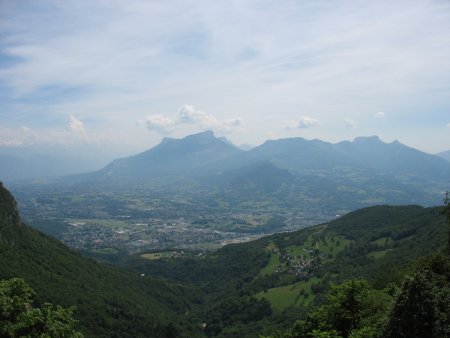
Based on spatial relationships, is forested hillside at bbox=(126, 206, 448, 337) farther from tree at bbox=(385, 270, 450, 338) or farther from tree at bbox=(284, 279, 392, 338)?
tree at bbox=(385, 270, 450, 338)

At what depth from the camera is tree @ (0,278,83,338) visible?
925 inches

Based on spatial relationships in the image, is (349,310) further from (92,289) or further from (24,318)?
(92,289)

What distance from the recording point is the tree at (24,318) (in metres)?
23.5

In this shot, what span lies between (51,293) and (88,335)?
15232mm

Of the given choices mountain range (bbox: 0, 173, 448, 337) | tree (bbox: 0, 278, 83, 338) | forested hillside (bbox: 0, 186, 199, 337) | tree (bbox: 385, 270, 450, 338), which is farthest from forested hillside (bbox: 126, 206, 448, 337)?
tree (bbox: 0, 278, 83, 338)

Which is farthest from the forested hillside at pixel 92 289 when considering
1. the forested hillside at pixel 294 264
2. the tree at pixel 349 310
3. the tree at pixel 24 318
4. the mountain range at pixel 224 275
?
the tree at pixel 24 318

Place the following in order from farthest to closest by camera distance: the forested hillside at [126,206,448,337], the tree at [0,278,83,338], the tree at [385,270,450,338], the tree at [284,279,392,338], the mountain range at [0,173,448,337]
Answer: the forested hillside at [126,206,448,337] → the mountain range at [0,173,448,337] → the tree at [284,279,392,338] → the tree at [385,270,450,338] → the tree at [0,278,83,338]

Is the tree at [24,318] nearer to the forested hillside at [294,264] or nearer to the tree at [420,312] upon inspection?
→ the tree at [420,312]

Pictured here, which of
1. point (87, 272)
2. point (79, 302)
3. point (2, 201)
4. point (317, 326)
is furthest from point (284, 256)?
point (317, 326)

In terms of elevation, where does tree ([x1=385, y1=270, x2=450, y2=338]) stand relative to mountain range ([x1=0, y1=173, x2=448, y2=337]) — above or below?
above

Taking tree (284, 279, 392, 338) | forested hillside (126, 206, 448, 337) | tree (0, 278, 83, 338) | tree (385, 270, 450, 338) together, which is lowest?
forested hillside (126, 206, 448, 337)

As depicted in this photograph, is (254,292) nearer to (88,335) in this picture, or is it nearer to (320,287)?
(320,287)

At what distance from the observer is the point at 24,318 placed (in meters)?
23.9

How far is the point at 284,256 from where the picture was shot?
158 metres
